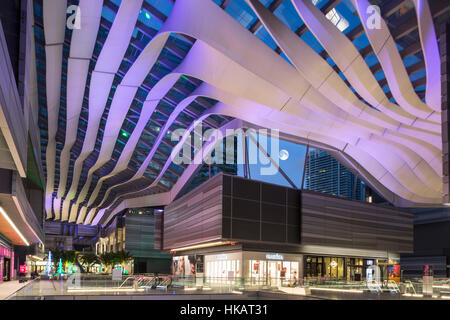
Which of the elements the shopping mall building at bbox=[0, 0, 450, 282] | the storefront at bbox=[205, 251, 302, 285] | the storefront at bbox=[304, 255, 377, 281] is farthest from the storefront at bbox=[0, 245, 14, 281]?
the storefront at bbox=[304, 255, 377, 281]

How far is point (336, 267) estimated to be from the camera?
115ft

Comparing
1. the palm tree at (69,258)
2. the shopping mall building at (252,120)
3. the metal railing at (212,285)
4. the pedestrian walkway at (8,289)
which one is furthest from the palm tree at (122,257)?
the metal railing at (212,285)

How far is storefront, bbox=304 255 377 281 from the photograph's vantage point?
33219 millimetres

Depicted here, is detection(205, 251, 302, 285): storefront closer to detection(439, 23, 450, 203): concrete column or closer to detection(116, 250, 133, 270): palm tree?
detection(439, 23, 450, 203): concrete column

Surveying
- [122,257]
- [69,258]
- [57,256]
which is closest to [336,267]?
[122,257]

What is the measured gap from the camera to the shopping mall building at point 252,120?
55.0 ft

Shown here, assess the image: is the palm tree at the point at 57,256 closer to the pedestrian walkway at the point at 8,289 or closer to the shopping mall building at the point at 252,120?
the shopping mall building at the point at 252,120

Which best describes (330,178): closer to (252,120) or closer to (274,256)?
(274,256)

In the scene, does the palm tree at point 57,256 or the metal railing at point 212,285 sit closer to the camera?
the metal railing at point 212,285

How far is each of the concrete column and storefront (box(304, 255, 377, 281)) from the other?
2024cm

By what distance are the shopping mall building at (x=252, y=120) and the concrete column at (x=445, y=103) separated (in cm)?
5
